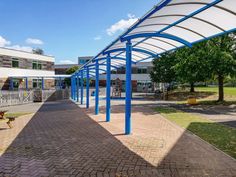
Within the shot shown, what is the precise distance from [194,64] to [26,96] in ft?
51.5

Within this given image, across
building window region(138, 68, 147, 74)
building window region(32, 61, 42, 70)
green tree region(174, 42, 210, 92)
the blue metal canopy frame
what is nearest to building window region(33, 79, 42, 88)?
building window region(32, 61, 42, 70)

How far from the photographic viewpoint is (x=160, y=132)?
367 inches

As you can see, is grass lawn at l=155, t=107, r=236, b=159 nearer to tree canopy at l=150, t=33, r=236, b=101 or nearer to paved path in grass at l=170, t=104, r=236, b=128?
paved path in grass at l=170, t=104, r=236, b=128

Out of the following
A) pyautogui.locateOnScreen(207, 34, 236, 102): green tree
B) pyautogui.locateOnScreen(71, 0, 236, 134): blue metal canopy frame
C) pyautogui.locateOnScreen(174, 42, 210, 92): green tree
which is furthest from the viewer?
pyautogui.locateOnScreen(174, 42, 210, 92): green tree

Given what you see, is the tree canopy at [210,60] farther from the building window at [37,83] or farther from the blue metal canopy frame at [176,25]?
the building window at [37,83]

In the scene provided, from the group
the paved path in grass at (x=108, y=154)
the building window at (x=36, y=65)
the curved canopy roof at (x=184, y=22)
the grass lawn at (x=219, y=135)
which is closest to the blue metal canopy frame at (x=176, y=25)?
the curved canopy roof at (x=184, y=22)

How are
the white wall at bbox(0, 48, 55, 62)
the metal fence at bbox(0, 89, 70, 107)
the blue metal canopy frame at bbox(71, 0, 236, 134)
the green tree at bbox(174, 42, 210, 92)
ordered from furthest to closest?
the white wall at bbox(0, 48, 55, 62) < the metal fence at bbox(0, 89, 70, 107) < the green tree at bbox(174, 42, 210, 92) < the blue metal canopy frame at bbox(71, 0, 236, 134)

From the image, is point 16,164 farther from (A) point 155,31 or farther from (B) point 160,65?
(B) point 160,65

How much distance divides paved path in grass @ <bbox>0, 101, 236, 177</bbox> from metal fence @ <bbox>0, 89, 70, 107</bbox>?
12.3 meters

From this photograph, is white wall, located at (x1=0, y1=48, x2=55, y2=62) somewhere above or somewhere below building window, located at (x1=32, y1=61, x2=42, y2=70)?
above

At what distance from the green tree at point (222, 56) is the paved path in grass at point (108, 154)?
11093 mm

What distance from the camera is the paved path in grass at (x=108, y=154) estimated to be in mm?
5273

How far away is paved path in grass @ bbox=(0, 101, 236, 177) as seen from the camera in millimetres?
5273

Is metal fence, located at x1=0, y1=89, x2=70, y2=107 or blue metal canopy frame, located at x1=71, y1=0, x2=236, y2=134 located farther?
metal fence, located at x1=0, y1=89, x2=70, y2=107
